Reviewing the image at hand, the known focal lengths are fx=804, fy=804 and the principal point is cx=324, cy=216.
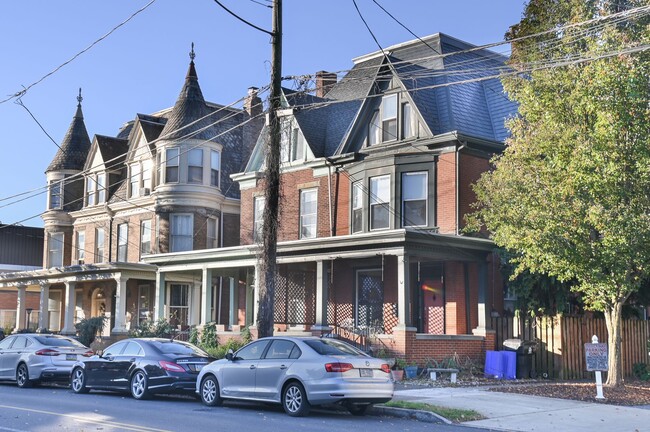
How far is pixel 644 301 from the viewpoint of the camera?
23.7 meters

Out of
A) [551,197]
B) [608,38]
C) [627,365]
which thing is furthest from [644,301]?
[608,38]

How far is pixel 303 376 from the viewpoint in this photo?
45.5ft

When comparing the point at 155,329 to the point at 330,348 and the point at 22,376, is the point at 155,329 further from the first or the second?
the point at 330,348

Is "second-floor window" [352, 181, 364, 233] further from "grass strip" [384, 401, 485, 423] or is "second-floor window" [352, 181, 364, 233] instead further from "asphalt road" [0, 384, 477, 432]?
"grass strip" [384, 401, 485, 423]

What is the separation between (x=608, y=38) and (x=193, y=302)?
2321 centimetres

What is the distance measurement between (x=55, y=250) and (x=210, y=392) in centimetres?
2971

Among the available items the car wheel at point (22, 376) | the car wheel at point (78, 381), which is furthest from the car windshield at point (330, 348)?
the car wheel at point (22, 376)

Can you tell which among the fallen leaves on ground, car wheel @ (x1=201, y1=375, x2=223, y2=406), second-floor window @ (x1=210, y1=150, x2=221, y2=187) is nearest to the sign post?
the fallen leaves on ground

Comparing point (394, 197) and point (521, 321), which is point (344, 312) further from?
point (521, 321)

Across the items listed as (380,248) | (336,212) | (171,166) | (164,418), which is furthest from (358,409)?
(171,166)

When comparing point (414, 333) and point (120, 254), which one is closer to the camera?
point (414, 333)

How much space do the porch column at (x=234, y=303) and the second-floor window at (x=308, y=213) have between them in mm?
4690

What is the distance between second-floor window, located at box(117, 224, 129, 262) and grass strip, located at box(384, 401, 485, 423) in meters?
25.3

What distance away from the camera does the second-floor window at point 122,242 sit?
38.3m
